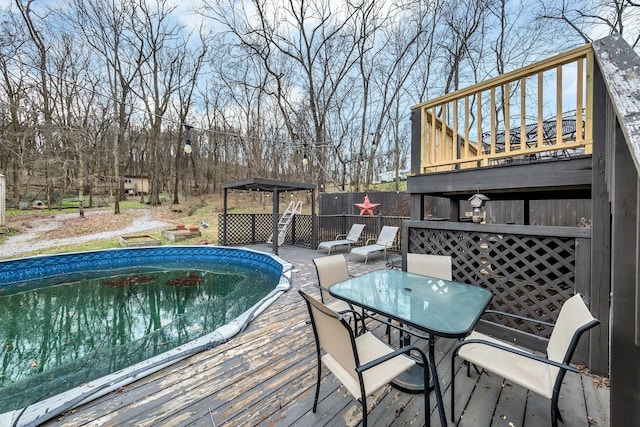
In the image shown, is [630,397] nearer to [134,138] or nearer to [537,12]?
[537,12]

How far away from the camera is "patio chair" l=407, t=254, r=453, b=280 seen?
2.99 meters

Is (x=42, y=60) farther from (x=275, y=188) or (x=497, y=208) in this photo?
(x=497, y=208)

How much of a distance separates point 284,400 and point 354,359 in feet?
2.91

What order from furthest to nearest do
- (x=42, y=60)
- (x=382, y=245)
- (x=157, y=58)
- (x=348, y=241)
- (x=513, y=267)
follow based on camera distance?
(x=157, y=58) → (x=42, y=60) → (x=348, y=241) → (x=382, y=245) → (x=513, y=267)

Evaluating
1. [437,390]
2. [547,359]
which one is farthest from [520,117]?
[437,390]

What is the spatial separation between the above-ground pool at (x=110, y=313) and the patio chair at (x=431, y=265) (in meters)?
2.19

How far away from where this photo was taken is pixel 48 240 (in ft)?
32.9

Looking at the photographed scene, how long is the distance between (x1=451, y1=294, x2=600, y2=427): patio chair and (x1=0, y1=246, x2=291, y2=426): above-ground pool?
2480mm

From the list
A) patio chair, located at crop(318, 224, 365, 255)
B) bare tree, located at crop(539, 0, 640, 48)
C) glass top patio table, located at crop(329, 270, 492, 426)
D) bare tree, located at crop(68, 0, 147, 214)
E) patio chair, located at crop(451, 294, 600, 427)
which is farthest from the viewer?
bare tree, located at crop(68, 0, 147, 214)

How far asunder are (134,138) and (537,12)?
24.2 metres

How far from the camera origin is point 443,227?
11.4 feet

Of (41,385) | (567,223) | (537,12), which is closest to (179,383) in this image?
(41,385)

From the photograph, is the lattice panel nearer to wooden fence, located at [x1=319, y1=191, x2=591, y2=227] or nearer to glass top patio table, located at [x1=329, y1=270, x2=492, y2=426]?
glass top patio table, located at [x1=329, y1=270, x2=492, y2=426]

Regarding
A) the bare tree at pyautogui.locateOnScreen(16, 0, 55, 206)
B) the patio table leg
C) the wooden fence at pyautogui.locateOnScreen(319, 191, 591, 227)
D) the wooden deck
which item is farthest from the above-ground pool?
the bare tree at pyautogui.locateOnScreen(16, 0, 55, 206)
